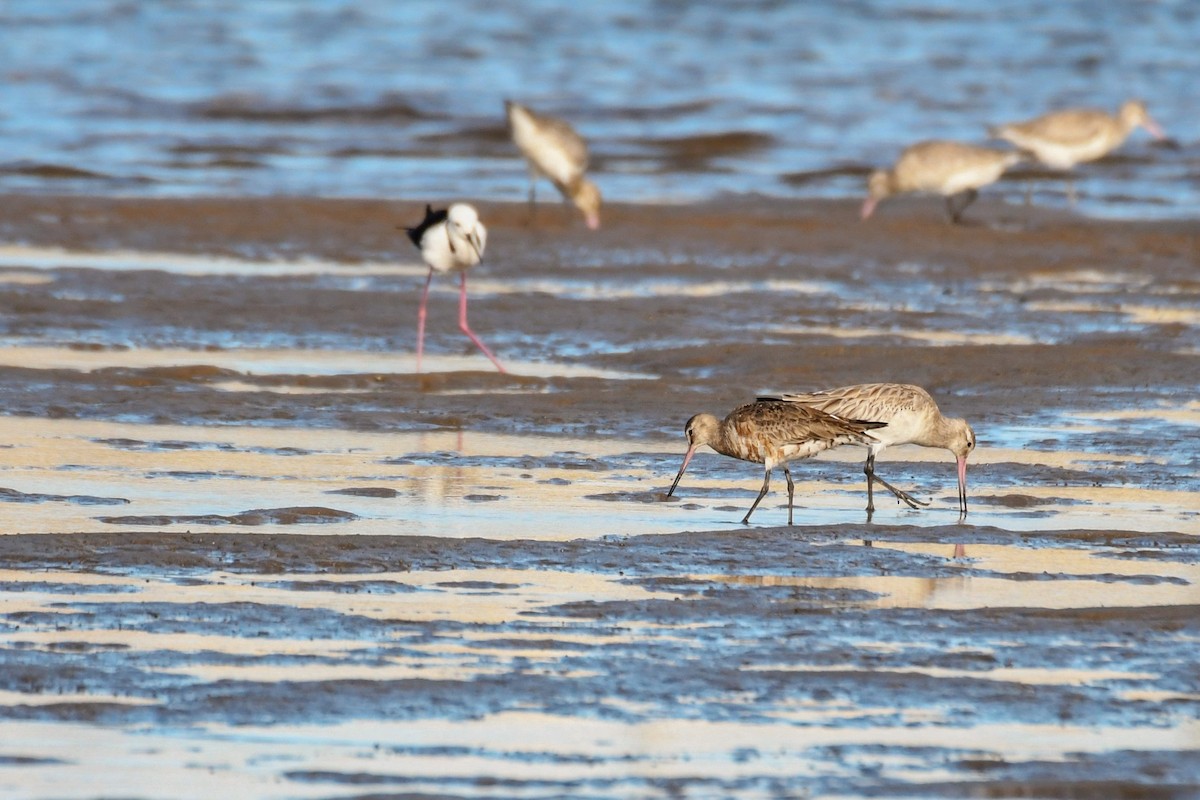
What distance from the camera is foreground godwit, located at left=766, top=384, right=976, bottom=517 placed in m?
8.78

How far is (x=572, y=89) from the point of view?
113 ft

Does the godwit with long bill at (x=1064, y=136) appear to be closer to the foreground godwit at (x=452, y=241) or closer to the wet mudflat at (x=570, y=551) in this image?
the wet mudflat at (x=570, y=551)

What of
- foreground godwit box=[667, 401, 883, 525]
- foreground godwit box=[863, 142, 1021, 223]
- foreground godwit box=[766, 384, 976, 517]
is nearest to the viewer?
foreground godwit box=[667, 401, 883, 525]

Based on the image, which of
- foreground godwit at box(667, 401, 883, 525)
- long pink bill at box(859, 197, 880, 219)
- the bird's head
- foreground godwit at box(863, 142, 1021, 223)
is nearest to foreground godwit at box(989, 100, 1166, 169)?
foreground godwit at box(863, 142, 1021, 223)

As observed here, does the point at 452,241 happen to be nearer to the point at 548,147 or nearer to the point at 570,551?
the point at 570,551

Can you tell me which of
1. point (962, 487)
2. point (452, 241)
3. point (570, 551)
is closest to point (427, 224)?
point (452, 241)

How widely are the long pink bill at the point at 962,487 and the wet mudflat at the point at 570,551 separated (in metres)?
0.06

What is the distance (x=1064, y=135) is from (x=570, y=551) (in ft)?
52.5

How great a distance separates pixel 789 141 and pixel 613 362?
54.1 ft

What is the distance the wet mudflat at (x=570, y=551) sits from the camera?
542cm

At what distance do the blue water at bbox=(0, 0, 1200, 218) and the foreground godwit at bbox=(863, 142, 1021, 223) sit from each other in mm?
1562

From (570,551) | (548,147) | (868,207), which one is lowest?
(570,551)

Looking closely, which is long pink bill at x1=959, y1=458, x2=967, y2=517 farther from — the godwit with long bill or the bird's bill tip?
the godwit with long bill

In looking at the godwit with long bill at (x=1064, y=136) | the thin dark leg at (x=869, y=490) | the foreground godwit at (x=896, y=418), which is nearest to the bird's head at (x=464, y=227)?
the foreground godwit at (x=896, y=418)
